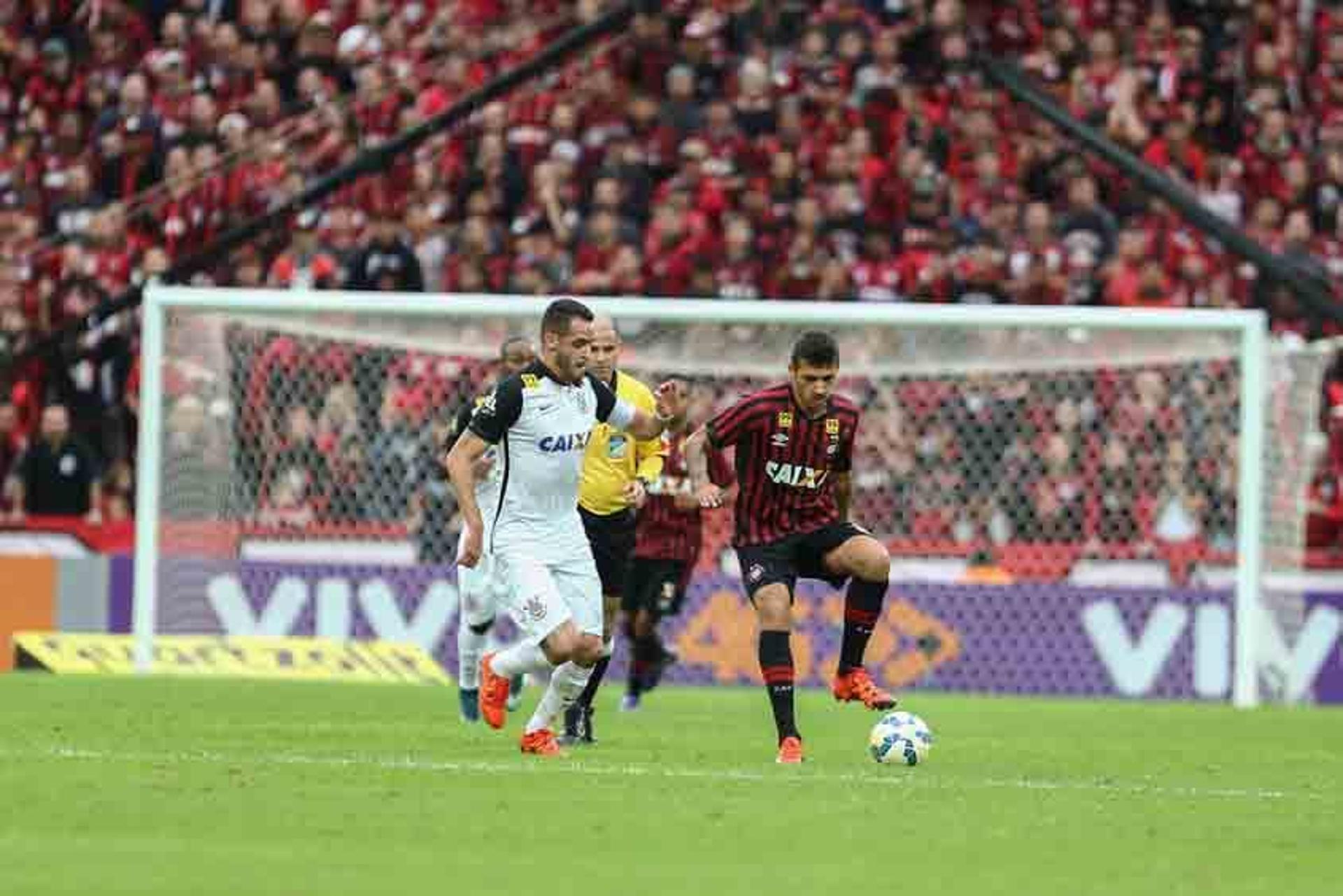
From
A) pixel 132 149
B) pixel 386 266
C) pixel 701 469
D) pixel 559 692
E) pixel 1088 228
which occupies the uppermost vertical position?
pixel 132 149

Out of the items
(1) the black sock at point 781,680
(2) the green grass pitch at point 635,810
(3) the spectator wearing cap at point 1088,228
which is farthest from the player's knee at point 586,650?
(3) the spectator wearing cap at point 1088,228

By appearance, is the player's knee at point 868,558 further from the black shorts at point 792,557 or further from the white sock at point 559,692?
the white sock at point 559,692

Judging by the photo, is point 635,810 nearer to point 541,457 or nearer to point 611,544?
point 541,457

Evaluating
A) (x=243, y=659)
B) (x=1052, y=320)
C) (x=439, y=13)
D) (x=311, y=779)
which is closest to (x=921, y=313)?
(x=1052, y=320)

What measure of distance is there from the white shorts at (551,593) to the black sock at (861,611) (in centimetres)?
122

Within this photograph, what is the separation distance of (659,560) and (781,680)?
513 centimetres

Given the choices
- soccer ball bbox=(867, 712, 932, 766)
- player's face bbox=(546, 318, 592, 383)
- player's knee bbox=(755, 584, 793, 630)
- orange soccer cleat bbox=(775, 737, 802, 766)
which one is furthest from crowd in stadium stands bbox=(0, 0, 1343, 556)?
player's face bbox=(546, 318, 592, 383)

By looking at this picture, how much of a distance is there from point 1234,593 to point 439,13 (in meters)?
9.98

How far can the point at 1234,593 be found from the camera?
21.1 meters

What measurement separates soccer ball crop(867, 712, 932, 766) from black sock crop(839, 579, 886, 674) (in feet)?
1.98

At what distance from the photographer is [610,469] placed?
15.8 m

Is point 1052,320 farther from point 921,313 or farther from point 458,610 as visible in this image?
point 458,610

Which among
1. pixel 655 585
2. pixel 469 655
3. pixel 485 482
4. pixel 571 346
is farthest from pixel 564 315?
pixel 655 585

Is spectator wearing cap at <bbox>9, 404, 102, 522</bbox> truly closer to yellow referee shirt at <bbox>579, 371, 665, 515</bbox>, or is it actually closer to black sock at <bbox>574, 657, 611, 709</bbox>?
yellow referee shirt at <bbox>579, 371, 665, 515</bbox>
